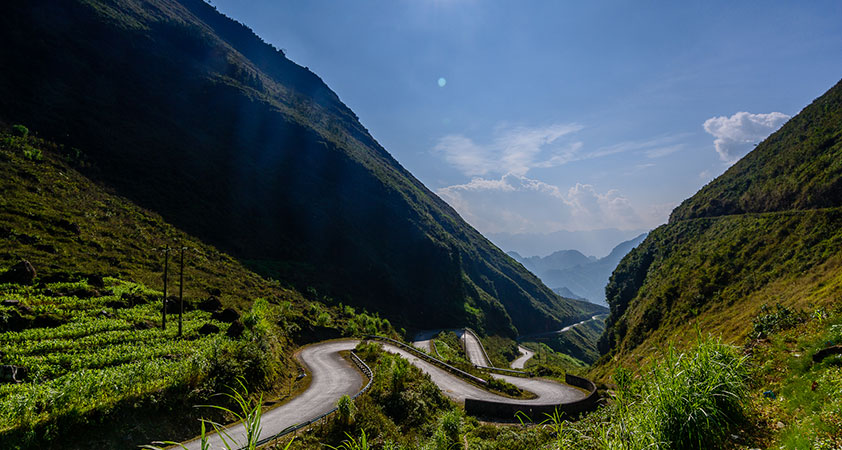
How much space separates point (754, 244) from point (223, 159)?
10960 centimetres

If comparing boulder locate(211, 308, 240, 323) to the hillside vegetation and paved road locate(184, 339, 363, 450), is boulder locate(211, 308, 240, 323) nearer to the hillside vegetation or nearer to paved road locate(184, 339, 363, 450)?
the hillside vegetation

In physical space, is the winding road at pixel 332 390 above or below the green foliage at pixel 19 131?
below

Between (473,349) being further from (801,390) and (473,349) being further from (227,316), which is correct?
(801,390)

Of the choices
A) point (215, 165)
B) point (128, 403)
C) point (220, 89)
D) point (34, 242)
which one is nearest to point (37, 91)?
point (215, 165)

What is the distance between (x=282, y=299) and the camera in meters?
51.4

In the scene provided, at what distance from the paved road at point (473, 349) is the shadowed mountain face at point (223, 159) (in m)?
11.1

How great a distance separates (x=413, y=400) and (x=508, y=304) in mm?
134667

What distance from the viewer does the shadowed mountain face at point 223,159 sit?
69688 millimetres

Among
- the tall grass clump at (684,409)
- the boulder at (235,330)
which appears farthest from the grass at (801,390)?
the boulder at (235,330)

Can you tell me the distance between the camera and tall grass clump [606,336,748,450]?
5.05 meters

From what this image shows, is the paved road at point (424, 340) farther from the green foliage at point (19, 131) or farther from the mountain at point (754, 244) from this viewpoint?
the green foliage at point (19, 131)

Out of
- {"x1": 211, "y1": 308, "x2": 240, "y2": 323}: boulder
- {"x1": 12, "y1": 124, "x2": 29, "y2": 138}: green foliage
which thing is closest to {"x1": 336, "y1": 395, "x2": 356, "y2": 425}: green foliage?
{"x1": 211, "y1": 308, "x2": 240, "y2": 323}: boulder

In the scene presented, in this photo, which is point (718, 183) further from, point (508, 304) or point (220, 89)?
point (220, 89)

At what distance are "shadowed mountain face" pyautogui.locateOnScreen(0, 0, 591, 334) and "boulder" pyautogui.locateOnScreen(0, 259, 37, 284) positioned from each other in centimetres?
4082
